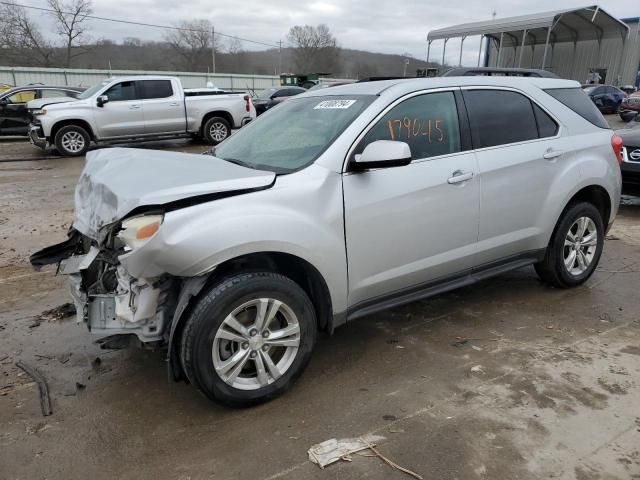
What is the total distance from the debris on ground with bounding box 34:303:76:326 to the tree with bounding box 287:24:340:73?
241ft

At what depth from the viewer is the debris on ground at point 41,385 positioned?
295 cm

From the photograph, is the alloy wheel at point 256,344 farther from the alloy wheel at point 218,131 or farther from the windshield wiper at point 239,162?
the alloy wheel at point 218,131

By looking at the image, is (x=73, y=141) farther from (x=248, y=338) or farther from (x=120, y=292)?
(x=248, y=338)

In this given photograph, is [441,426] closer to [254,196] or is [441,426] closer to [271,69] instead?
[254,196]

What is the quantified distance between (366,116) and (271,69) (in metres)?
66.3

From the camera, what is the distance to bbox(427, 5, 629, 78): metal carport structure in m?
30.5

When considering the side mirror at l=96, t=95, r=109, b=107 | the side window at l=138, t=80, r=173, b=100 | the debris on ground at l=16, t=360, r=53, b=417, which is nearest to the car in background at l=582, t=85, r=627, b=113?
the side window at l=138, t=80, r=173, b=100

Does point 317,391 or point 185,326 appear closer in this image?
point 185,326

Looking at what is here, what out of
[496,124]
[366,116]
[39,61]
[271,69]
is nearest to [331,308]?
[366,116]

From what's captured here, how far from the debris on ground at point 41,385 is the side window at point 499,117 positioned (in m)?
3.23

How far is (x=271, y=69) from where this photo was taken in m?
65.8

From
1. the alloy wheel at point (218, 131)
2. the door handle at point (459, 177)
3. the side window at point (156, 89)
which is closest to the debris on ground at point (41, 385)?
the door handle at point (459, 177)

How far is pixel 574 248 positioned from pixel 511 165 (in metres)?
1.23

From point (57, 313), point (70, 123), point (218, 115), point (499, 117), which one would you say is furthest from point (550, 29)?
point (57, 313)
